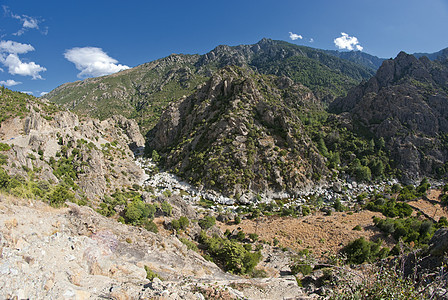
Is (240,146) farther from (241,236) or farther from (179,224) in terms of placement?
(179,224)

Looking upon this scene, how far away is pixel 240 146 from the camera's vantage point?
5031 centimetres

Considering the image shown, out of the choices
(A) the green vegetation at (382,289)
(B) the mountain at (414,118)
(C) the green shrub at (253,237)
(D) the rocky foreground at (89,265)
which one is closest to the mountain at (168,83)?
(B) the mountain at (414,118)

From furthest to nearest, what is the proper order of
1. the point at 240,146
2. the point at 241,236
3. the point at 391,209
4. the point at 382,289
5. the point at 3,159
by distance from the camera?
the point at 240,146 → the point at 391,209 → the point at 241,236 → the point at 3,159 → the point at 382,289

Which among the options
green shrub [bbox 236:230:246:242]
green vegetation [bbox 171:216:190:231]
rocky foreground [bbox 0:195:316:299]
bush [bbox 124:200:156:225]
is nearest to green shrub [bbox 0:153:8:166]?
bush [bbox 124:200:156:225]

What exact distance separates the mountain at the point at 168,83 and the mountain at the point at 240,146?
47523 mm

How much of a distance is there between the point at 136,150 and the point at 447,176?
338 ft

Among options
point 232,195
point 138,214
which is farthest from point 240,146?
point 138,214

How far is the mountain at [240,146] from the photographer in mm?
45406

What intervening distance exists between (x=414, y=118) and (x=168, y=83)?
142 m

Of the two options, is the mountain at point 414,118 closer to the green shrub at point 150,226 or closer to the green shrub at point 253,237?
the green shrub at point 253,237

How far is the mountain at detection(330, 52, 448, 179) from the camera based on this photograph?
5991 cm

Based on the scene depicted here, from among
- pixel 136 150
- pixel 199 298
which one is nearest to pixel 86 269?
pixel 199 298

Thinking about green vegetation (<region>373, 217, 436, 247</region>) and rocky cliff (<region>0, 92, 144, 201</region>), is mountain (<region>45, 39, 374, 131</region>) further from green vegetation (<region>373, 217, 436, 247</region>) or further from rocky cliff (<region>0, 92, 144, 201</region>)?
green vegetation (<region>373, 217, 436, 247</region>)

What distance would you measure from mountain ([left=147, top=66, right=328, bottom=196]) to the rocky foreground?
30.7 metres
